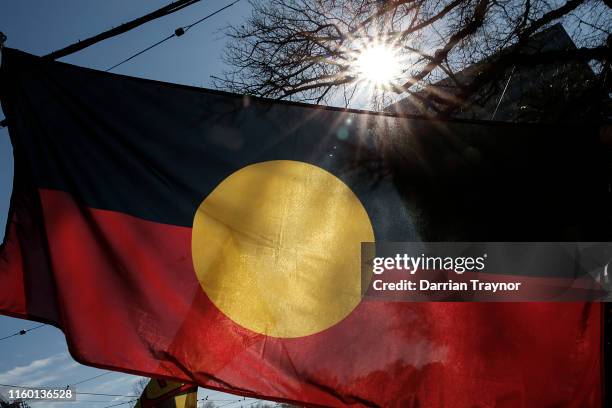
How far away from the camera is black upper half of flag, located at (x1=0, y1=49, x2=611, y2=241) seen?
2869mm

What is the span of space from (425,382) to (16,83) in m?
2.61

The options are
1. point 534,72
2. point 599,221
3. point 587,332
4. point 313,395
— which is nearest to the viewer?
point 313,395

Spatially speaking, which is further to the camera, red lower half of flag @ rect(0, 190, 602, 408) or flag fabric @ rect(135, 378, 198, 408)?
flag fabric @ rect(135, 378, 198, 408)

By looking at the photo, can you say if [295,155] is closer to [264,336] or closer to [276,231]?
[276,231]

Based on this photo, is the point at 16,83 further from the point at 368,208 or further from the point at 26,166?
the point at 368,208

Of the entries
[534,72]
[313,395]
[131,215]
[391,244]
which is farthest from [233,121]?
[534,72]

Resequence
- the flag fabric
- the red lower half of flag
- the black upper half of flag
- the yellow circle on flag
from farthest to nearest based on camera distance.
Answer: the flag fabric < the black upper half of flag < the yellow circle on flag < the red lower half of flag

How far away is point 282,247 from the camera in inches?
110

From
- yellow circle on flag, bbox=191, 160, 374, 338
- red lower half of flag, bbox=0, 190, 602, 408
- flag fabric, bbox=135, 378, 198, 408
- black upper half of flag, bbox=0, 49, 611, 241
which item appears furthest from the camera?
flag fabric, bbox=135, 378, 198, 408

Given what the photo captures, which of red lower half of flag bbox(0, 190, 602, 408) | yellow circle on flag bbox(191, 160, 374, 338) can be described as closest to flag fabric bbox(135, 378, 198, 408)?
red lower half of flag bbox(0, 190, 602, 408)

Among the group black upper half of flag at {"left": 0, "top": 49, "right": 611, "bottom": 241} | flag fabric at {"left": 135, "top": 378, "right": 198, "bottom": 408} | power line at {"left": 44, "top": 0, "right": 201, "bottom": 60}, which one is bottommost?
flag fabric at {"left": 135, "top": 378, "right": 198, "bottom": 408}

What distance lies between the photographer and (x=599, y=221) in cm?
294

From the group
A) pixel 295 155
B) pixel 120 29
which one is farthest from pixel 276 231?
pixel 120 29

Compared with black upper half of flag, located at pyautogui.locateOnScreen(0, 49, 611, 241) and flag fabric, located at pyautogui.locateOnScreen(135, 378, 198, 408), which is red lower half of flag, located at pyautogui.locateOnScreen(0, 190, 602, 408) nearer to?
black upper half of flag, located at pyautogui.locateOnScreen(0, 49, 611, 241)
